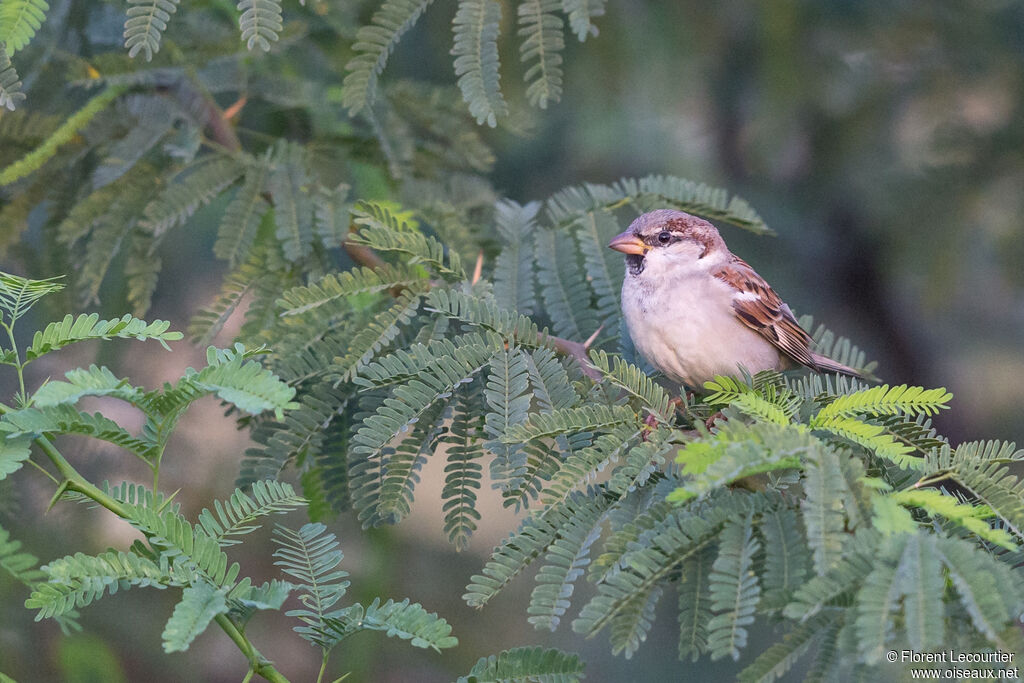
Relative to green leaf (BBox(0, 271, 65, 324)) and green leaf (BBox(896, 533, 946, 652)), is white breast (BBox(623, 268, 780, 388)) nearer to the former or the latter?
green leaf (BBox(896, 533, 946, 652))

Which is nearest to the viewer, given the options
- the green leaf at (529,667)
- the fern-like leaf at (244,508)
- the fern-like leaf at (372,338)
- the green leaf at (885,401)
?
the fern-like leaf at (244,508)

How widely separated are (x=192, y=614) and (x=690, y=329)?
207cm

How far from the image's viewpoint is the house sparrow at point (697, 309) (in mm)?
3158

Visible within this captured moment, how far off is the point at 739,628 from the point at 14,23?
2.14 metres

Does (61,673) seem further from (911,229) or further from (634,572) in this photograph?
(911,229)

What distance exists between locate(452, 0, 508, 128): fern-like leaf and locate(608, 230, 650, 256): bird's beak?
764mm

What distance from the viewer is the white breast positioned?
3141 millimetres

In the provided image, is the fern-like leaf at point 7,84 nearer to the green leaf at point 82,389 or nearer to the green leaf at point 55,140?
the green leaf at point 55,140

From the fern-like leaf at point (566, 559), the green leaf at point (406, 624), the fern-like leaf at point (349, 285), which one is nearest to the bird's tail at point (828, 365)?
the fern-like leaf at point (349, 285)

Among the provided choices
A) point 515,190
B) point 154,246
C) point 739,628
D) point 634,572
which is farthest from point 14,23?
point 515,190

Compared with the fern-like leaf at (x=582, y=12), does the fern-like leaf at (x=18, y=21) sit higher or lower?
lower

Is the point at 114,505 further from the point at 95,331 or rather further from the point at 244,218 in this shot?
the point at 244,218

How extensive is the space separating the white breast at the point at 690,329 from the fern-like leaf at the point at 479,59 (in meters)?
0.85

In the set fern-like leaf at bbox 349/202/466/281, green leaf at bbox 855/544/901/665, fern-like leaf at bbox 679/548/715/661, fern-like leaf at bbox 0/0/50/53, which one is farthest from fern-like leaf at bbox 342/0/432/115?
green leaf at bbox 855/544/901/665
